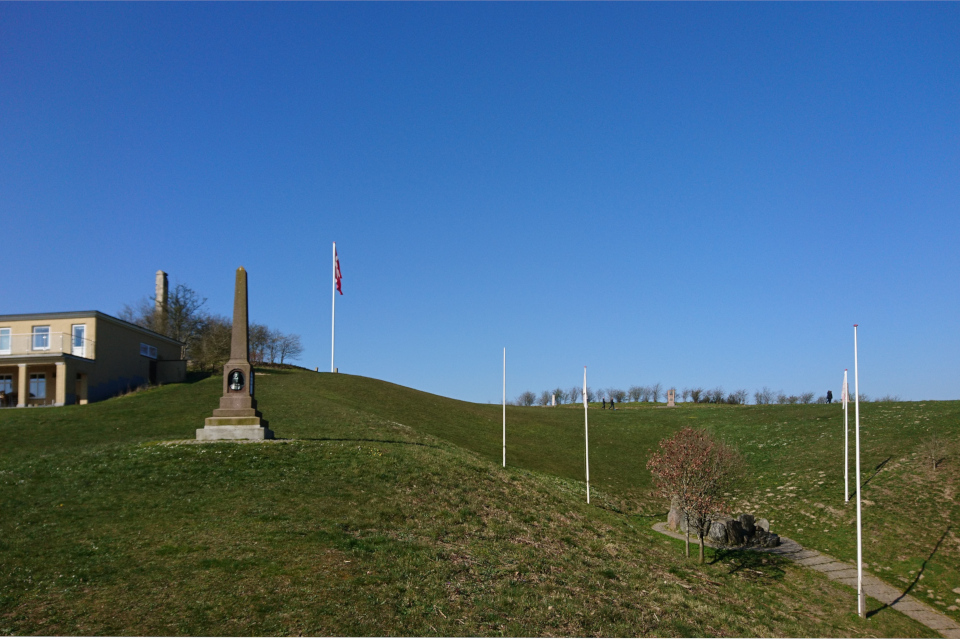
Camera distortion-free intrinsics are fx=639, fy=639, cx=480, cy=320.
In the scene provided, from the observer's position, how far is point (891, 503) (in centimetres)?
3200

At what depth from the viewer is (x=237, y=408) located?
88.4 feet

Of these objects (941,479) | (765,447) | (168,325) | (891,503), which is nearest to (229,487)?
(891,503)

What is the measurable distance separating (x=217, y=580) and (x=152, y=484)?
8433 millimetres

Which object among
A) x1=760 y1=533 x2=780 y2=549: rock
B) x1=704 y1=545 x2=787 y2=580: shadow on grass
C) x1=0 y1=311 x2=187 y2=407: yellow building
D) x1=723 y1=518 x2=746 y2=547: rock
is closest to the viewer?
x1=704 y1=545 x2=787 y2=580: shadow on grass

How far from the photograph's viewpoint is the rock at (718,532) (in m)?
28.2

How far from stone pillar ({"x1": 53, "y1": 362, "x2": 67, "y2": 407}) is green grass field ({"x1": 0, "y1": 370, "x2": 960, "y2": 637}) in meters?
5.47

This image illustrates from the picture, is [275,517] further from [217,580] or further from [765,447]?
[765,447]

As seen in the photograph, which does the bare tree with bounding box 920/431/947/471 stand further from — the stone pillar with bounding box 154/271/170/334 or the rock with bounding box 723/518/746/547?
the stone pillar with bounding box 154/271/170/334

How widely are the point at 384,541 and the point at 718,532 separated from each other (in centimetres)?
1743

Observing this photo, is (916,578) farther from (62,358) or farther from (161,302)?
(161,302)

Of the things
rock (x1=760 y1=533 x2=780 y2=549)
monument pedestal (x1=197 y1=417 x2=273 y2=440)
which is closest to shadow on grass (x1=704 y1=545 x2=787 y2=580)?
rock (x1=760 y1=533 x2=780 y2=549)

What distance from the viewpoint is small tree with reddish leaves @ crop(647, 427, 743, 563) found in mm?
24812

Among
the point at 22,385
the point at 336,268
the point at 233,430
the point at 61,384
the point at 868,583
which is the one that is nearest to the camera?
the point at 868,583

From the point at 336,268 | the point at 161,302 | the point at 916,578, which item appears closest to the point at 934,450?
the point at 916,578
